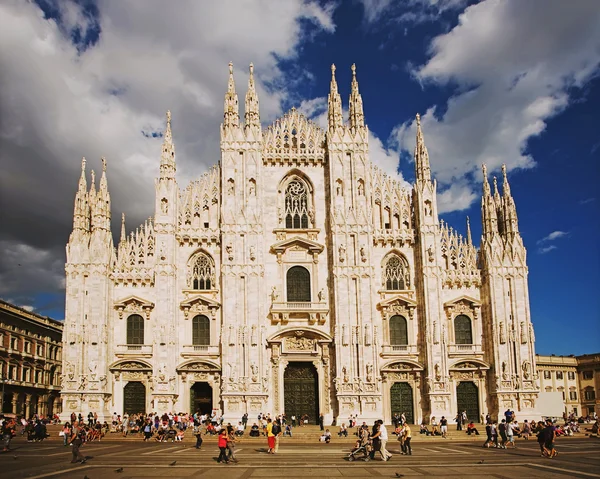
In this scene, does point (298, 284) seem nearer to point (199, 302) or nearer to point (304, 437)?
point (199, 302)

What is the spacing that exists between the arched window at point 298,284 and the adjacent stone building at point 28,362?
2643cm

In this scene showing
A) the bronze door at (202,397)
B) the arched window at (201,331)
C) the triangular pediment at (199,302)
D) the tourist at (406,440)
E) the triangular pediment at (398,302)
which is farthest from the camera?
the triangular pediment at (398,302)

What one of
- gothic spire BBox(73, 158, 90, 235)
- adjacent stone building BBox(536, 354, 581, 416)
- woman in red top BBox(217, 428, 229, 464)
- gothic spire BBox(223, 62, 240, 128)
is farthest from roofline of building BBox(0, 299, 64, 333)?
adjacent stone building BBox(536, 354, 581, 416)

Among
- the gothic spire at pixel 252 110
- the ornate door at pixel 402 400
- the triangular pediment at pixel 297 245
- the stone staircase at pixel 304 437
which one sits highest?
the gothic spire at pixel 252 110

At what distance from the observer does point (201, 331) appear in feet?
158

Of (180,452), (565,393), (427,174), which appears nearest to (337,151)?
(427,174)

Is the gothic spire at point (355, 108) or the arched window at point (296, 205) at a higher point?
the gothic spire at point (355, 108)

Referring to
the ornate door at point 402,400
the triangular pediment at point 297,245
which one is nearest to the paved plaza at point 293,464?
the ornate door at point 402,400

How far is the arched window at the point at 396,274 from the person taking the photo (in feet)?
164

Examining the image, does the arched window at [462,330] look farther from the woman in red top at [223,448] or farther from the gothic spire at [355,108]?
the woman in red top at [223,448]

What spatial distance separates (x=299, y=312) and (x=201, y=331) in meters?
7.31

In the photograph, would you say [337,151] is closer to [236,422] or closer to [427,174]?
[427,174]

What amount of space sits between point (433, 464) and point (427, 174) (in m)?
30.1

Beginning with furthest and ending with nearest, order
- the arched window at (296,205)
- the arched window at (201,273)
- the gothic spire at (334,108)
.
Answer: the gothic spire at (334,108)
the arched window at (296,205)
the arched window at (201,273)
